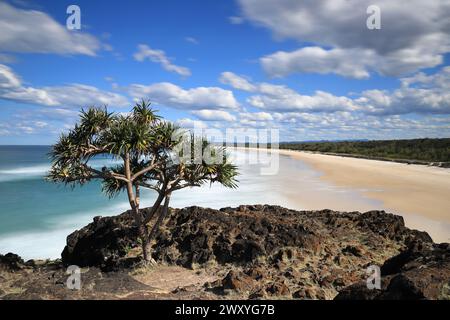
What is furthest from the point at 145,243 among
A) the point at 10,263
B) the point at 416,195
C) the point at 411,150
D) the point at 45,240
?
the point at 411,150

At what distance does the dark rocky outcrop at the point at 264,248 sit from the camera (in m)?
8.25

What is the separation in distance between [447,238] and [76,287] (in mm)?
11401

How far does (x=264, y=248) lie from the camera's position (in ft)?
33.6

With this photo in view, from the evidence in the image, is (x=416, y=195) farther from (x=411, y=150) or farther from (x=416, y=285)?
(x=411, y=150)

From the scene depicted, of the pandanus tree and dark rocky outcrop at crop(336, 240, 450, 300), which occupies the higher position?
the pandanus tree

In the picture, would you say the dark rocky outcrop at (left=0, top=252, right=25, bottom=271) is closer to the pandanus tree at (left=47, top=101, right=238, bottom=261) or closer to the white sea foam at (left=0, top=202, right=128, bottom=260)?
the pandanus tree at (left=47, top=101, right=238, bottom=261)

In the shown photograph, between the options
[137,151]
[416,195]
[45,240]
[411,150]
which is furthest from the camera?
[411,150]

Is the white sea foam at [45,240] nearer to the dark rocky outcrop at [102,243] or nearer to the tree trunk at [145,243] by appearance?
the dark rocky outcrop at [102,243]

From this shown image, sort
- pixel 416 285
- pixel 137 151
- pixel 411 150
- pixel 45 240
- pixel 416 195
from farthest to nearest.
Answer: pixel 411 150
pixel 416 195
pixel 45 240
pixel 137 151
pixel 416 285

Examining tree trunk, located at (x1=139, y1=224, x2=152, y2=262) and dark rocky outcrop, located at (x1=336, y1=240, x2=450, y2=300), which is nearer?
dark rocky outcrop, located at (x1=336, y1=240, x2=450, y2=300)

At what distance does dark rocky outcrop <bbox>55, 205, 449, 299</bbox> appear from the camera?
825 centimetres

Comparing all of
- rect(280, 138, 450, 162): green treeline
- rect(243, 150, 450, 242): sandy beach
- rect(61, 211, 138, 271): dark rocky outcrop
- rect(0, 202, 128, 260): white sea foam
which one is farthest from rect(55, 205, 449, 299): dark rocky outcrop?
rect(280, 138, 450, 162): green treeline

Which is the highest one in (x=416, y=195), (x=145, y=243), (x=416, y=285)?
(x=416, y=285)

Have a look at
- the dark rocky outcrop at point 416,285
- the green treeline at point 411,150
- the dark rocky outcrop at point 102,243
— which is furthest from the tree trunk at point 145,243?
the green treeline at point 411,150
